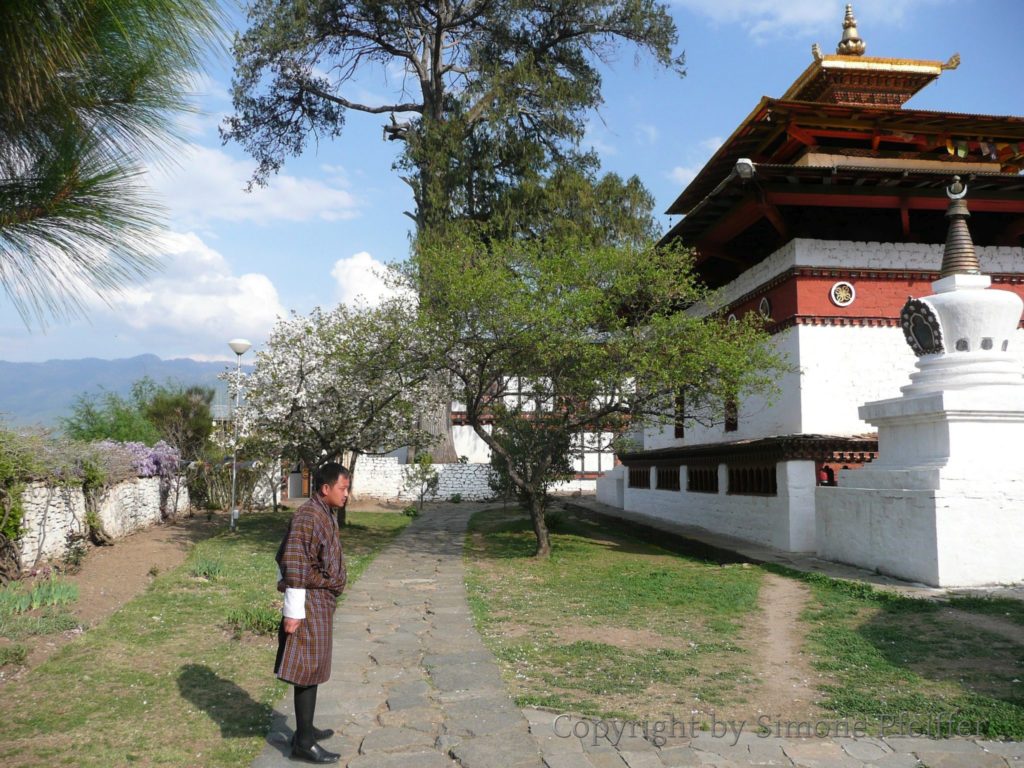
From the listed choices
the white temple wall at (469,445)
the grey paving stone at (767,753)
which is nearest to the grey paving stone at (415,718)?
the grey paving stone at (767,753)

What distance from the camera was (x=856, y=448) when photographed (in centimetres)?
1180

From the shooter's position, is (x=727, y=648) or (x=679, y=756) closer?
(x=679, y=756)

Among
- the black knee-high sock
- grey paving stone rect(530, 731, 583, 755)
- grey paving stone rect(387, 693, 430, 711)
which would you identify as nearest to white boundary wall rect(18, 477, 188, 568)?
grey paving stone rect(387, 693, 430, 711)

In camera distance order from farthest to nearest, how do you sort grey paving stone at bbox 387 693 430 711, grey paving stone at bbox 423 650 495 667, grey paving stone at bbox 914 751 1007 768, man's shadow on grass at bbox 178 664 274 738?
grey paving stone at bbox 423 650 495 667 → grey paving stone at bbox 387 693 430 711 → man's shadow on grass at bbox 178 664 274 738 → grey paving stone at bbox 914 751 1007 768

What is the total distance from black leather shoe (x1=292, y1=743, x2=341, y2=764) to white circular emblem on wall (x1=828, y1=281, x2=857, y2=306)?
11.2 m

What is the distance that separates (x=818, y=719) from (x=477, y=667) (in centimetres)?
258

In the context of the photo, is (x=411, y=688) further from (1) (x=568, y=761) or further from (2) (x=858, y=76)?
(2) (x=858, y=76)

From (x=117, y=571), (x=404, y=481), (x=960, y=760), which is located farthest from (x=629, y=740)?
(x=404, y=481)

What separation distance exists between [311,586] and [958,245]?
939 centimetres

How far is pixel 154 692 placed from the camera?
18.3 ft

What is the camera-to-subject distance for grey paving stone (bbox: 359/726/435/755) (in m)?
4.59

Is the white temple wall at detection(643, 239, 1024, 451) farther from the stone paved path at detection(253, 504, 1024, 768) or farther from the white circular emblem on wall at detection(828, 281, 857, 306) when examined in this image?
the stone paved path at detection(253, 504, 1024, 768)

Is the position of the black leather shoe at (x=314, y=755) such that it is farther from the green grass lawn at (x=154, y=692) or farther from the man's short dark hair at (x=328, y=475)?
the man's short dark hair at (x=328, y=475)

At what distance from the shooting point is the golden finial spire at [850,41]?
1591 cm
